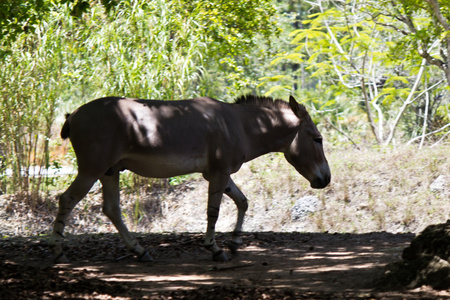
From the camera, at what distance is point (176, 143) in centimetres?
596

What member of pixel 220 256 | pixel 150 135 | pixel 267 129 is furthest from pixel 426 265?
pixel 150 135

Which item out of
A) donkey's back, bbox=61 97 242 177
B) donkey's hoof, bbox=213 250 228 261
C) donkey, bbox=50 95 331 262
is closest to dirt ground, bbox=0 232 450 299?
donkey's hoof, bbox=213 250 228 261

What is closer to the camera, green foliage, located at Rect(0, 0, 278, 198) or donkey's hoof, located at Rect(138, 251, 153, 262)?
donkey's hoof, located at Rect(138, 251, 153, 262)

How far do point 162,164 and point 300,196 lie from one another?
6.65 m

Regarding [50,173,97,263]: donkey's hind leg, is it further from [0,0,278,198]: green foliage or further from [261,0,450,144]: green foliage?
[261,0,450,144]: green foliage

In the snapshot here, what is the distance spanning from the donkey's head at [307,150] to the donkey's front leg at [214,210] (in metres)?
1.04

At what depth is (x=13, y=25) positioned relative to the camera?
7793 millimetres

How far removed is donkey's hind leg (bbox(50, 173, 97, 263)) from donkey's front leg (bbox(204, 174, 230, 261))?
123 centimetres

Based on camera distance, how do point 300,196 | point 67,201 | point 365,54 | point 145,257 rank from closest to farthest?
point 67,201
point 145,257
point 300,196
point 365,54

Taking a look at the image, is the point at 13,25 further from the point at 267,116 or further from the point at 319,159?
the point at 319,159

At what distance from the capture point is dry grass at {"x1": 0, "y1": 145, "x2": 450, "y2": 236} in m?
11.2

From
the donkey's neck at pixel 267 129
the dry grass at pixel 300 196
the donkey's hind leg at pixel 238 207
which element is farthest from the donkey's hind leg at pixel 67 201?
the dry grass at pixel 300 196

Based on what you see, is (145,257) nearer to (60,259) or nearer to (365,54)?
(60,259)

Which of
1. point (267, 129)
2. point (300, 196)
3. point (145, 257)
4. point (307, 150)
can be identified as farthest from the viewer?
point (300, 196)
